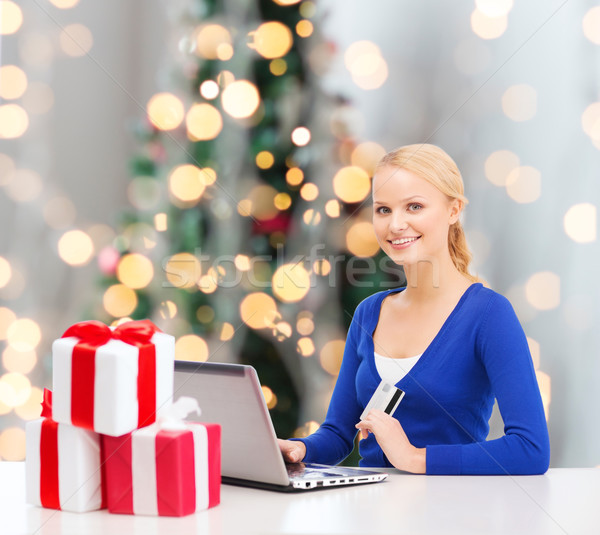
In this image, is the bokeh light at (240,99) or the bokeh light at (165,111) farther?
the bokeh light at (165,111)

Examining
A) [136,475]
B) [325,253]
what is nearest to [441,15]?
[325,253]

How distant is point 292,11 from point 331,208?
66 cm

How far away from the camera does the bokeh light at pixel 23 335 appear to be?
2.52 m

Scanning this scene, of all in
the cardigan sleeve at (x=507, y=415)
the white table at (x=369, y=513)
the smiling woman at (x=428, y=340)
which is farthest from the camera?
the smiling woman at (x=428, y=340)

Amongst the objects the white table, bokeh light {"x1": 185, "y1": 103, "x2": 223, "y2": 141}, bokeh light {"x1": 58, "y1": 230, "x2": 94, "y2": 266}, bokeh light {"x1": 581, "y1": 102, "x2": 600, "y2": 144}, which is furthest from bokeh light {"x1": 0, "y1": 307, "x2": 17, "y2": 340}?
bokeh light {"x1": 581, "y1": 102, "x2": 600, "y2": 144}

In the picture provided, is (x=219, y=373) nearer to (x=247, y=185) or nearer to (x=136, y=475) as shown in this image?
(x=136, y=475)

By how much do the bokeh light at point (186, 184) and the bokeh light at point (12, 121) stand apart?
2.78 ft

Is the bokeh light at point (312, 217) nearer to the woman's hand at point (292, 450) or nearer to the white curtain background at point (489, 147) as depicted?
the white curtain background at point (489, 147)

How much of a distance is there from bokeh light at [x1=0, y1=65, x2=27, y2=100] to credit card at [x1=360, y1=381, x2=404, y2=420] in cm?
201

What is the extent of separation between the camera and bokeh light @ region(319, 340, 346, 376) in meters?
2.27

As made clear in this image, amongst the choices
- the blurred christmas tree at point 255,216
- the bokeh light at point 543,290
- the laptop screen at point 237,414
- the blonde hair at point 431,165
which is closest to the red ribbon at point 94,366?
the laptop screen at point 237,414

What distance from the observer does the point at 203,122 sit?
223 centimetres

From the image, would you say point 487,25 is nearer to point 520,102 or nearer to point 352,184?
point 520,102

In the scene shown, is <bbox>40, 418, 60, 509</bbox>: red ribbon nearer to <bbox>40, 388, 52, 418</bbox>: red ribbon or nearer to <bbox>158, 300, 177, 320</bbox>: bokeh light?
<bbox>40, 388, 52, 418</bbox>: red ribbon
